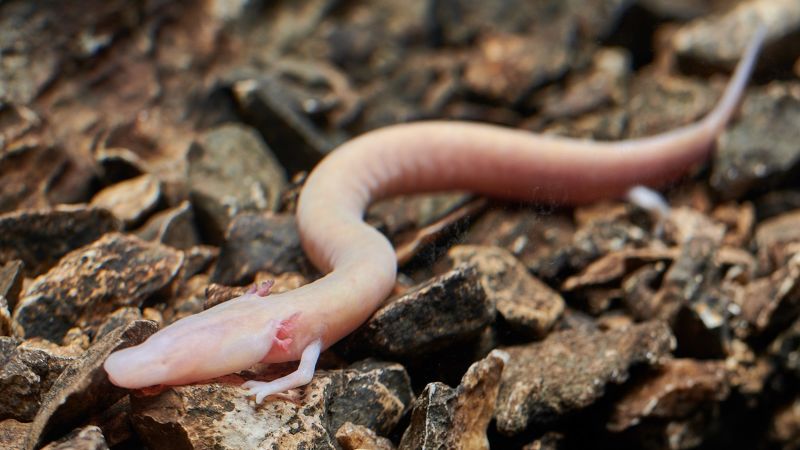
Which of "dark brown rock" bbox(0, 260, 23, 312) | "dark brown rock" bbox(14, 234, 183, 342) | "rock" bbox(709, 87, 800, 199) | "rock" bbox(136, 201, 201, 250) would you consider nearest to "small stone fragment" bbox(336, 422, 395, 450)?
"dark brown rock" bbox(14, 234, 183, 342)

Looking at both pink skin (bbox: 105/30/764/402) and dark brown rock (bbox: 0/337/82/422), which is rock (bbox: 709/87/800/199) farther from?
dark brown rock (bbox: 0/337/82/422)

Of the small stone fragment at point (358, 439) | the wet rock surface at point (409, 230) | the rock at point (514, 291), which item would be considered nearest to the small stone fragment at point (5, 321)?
the wet rock surface at point (409, 230)

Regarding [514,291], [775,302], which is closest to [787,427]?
[775,302]

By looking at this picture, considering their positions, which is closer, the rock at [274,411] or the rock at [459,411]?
the rock at [274,411]

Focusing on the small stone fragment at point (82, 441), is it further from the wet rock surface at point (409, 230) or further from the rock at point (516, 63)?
the rock at point (516, 63)

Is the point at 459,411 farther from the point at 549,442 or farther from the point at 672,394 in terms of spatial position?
the point at 672,394

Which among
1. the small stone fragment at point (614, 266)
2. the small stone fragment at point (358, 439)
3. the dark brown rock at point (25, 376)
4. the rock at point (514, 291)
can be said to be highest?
the dark brown rock at point (25, 376)
